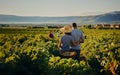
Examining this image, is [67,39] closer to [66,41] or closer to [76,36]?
[66,41]

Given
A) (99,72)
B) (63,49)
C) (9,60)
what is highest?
(9,60)

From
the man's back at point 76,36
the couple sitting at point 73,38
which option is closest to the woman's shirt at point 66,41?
the couple sitting at point 73,38

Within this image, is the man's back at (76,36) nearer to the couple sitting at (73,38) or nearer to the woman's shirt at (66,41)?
the couple sitting at (73,38)

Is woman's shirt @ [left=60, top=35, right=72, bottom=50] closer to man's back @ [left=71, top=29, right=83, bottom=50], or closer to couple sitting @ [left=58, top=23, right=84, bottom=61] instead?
couple sitting @ [left=58, top=23, right=84, bottom=61]

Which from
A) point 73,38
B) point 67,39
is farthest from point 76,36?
point 67,39

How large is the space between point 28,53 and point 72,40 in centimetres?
327

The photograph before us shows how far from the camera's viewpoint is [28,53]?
25.9ft

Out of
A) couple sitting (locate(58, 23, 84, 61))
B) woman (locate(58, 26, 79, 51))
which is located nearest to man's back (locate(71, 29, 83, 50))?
couple sitting (locate(58, 23, 84, 61))

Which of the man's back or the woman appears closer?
the woman

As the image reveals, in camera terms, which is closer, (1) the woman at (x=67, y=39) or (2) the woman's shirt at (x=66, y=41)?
(1) the woman at (x=67, y=39)

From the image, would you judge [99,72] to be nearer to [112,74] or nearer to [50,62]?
[112,74]

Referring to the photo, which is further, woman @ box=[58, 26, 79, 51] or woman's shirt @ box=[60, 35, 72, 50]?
woman's shirt @ box=[60, 35, 72, 50]

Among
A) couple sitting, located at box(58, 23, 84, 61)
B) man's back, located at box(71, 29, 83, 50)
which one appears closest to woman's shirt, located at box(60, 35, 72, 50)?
couple sitting, located at box(58, 23, 84, 61)

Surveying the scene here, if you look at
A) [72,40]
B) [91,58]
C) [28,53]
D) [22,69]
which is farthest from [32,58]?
[91,58]
